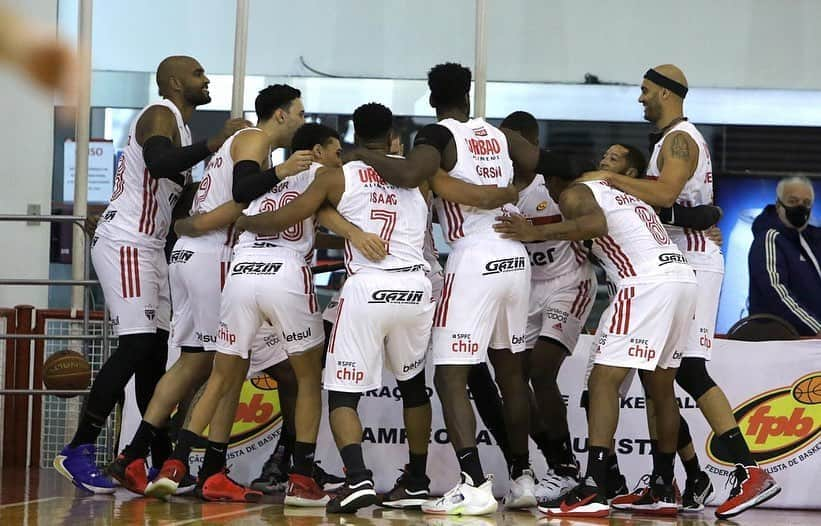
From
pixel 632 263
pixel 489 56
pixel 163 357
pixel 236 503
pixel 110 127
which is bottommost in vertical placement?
pixel 236 503

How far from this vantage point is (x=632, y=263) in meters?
5.84

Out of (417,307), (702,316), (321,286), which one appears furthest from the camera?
(321,286)

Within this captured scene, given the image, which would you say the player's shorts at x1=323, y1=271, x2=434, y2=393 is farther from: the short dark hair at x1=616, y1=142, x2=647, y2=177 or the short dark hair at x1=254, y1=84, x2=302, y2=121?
the short dark hair at x1=616, y1=142, x2=647, y2=177

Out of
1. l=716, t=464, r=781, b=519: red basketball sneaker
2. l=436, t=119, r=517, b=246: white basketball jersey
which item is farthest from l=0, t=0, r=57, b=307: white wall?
l=716, t=464, r=781, b=519: red basketball sneaker

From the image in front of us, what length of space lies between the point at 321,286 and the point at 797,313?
3.84 m

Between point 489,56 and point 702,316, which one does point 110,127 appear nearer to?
point 489,56

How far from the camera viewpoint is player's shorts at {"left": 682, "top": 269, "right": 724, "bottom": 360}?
6082mm

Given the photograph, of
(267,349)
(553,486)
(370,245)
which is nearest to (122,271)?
(267,349)

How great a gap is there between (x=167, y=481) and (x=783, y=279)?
490cm

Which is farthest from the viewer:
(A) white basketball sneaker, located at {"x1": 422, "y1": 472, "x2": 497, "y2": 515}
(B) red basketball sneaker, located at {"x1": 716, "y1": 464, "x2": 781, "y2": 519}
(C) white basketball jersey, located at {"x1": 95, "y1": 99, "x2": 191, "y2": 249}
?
(C) white basketball jersey, located at {"x1": 95, "y1": 99, "x2": 191, "y2": 249}

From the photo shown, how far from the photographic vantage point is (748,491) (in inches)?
223

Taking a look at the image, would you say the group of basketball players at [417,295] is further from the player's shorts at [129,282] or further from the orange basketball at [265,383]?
the orange basketball at [265,383]

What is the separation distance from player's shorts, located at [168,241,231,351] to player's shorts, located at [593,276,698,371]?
6.81ft

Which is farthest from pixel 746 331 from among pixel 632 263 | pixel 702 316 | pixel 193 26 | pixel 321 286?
pixel 193 26
